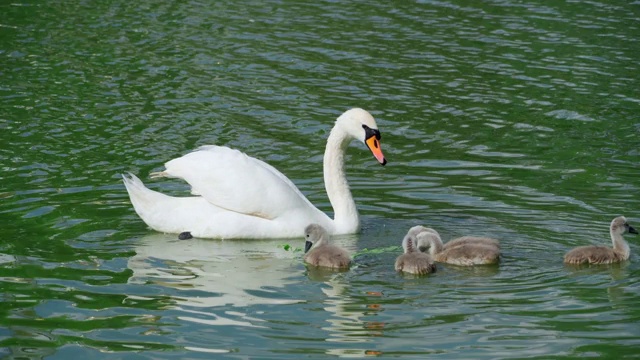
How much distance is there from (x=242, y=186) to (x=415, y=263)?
94.6 inches

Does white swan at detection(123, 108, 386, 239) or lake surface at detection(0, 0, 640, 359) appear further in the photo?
white swan at detection(123, 108, 386, 239)

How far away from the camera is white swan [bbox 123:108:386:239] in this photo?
481 inches

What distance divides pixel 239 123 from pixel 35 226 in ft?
16.8

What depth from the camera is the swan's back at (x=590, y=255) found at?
417 inches

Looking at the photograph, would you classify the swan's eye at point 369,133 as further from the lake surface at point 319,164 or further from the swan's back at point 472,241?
the swan's back at point 472,241

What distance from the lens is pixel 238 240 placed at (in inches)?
484

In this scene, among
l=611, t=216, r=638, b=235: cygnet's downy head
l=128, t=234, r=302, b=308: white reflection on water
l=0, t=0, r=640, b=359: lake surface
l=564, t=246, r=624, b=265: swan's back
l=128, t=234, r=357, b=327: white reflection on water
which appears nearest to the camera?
l=0, t=0, r=640, b=359: lake surface

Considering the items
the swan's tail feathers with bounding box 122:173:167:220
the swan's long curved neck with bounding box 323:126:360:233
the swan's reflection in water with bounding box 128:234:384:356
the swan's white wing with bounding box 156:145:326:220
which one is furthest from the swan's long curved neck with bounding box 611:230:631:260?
the swan's tail feathers with bounding box 122:173:167:220

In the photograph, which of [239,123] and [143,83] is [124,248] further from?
[143,83]

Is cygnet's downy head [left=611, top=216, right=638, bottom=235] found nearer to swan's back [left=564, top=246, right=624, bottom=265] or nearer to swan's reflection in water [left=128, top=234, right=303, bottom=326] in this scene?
swan's back [left=564, top=246, right=624, bottom=265]

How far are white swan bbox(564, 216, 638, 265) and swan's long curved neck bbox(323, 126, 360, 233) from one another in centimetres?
244

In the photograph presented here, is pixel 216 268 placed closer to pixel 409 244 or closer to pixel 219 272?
pixel 219 272

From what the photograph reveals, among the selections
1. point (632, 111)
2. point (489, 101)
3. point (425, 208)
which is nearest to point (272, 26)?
point (489, 101)

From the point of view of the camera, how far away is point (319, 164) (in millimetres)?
15094
